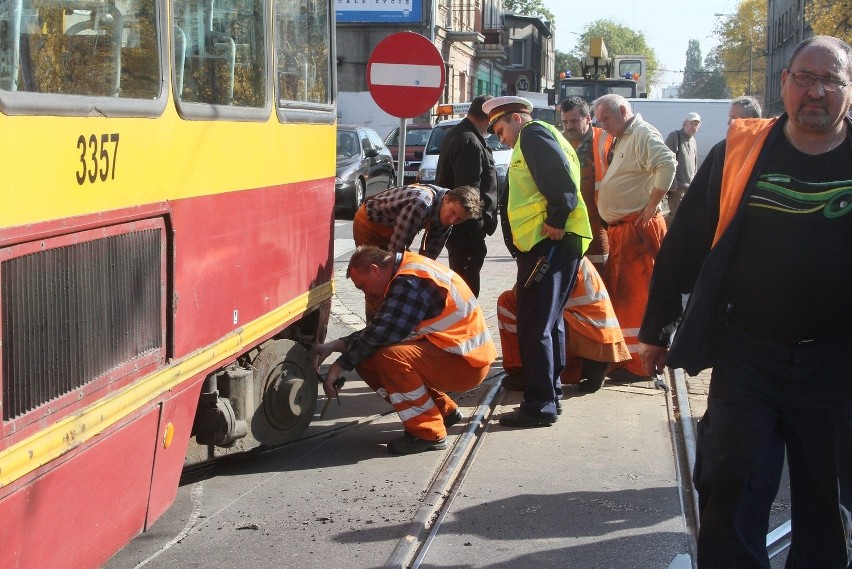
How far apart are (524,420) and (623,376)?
4.85 ft

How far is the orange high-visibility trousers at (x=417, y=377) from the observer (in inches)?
230

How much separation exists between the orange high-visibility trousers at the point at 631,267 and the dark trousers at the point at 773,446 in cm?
419

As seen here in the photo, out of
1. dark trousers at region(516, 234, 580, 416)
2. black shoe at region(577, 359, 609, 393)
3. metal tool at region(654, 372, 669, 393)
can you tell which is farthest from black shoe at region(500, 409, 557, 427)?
metal tool at region(654, 372, 669, 393)

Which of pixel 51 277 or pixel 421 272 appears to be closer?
pixel 51 277

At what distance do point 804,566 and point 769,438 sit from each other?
45 cm

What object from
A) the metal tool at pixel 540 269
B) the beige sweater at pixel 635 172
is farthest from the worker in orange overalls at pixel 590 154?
the metal tool at pixel 540 269

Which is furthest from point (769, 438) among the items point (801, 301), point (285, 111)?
point (285, 111)

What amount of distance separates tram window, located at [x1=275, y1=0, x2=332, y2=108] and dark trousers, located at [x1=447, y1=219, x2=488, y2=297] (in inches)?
72.1

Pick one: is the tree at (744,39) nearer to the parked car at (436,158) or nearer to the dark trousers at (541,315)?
the parked car at (436,158)

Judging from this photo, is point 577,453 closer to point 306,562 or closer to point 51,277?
point 306,562

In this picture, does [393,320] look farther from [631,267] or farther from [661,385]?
[631,267]

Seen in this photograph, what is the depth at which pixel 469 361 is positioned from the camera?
19.7 ft

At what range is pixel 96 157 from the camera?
11.4ft

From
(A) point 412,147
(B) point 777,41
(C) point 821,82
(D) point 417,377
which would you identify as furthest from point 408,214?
(B) point 777,41
